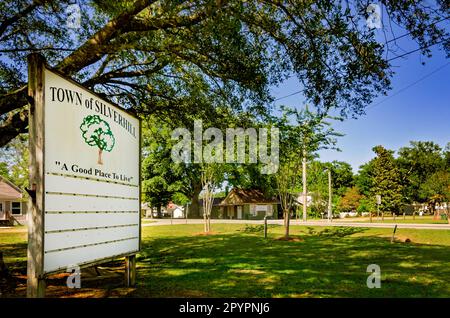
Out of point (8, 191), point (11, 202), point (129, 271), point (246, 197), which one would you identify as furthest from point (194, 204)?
point (129, 271)

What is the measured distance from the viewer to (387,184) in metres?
67.1

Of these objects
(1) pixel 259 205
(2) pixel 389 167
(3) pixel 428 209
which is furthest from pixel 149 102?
(3) pixel 428 209

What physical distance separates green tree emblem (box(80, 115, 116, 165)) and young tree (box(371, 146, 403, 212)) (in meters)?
64.5

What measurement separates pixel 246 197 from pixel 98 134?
59132mm

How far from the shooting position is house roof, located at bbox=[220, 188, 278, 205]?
2539 inches

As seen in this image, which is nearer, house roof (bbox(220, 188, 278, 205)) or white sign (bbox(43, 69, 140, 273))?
white sign (bbox(43, 69, 140, 273))

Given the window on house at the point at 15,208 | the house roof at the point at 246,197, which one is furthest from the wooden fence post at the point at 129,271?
the house roof at the point at 246,197

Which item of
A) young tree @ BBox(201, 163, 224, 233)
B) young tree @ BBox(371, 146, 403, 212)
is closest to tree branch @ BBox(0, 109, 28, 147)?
young tree @ BBox(201, 163, 224, 233)

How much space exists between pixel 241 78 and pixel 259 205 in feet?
182

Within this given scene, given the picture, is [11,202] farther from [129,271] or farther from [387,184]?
[387,184]

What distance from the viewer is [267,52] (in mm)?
10719

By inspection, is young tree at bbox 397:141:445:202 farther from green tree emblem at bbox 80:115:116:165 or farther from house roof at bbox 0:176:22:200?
green tree emblem at bbox 80:115:116:165
